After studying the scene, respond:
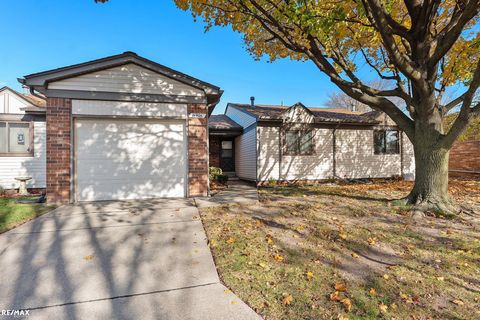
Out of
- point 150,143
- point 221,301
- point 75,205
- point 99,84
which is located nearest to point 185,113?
point 150,143

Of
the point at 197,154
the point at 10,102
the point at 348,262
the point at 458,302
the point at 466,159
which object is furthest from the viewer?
the point at 466,159

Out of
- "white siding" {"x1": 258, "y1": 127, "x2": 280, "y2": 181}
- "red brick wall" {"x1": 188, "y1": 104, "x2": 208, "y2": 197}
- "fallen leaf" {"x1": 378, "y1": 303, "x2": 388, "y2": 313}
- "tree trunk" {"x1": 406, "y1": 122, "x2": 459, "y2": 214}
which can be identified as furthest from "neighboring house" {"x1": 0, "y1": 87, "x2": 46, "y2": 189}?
"tree trunk" {"x1": 406, "y1": 122, "x2": 459, "y2": 214}

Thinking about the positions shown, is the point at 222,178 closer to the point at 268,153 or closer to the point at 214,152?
the point at 268,153

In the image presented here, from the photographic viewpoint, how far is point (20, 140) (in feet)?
31.3

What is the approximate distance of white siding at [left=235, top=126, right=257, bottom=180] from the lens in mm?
11914

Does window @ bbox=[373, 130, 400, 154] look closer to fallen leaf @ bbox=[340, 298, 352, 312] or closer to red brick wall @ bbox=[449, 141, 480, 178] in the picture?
red brick wall @ bbox=[449, 141, 480, 178]

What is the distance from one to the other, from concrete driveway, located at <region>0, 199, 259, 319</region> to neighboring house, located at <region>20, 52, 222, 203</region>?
204 cm

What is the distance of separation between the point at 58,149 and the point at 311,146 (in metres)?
10.6

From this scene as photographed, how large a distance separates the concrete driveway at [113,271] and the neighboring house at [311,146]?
7.39 meters

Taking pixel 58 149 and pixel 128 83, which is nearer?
pixel 58 149

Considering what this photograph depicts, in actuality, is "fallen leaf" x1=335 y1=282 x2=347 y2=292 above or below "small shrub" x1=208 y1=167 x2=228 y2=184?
below

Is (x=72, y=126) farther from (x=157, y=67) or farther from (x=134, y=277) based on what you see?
(x=134, y=277)

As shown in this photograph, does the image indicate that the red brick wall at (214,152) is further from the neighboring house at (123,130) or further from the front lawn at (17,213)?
the front lawn at (17,213)

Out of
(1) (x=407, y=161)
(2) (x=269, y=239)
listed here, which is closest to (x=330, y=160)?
(1) (x=407, y=161)
